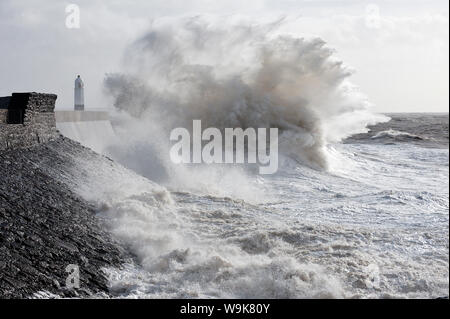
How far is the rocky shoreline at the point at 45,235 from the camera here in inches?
208

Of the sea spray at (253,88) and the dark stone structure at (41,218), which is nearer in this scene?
the dark stone structure at (41,218)

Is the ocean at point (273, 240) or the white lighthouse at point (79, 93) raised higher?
the white lighthouse at point (79, 93)

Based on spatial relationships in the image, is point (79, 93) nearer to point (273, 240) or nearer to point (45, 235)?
point (273, 240)

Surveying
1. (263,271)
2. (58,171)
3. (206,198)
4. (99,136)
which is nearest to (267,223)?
(206,198)

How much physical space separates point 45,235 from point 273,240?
2.74m

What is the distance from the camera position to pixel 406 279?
659cm

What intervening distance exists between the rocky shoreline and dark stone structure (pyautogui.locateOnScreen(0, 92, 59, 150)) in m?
0.24

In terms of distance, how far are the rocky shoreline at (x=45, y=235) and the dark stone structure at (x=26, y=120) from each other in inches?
9.5

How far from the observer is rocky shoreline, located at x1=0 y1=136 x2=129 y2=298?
208 inches

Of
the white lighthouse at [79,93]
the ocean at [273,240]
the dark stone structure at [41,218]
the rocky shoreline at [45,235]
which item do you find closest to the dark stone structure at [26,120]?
the dark stone structure at [41,218]

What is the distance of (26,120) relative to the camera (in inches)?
377

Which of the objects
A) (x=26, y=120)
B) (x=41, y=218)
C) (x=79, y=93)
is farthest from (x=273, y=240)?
(x=79, y=93)

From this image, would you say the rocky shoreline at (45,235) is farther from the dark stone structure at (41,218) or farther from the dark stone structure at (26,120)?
the dark stone structure at (26,120)
